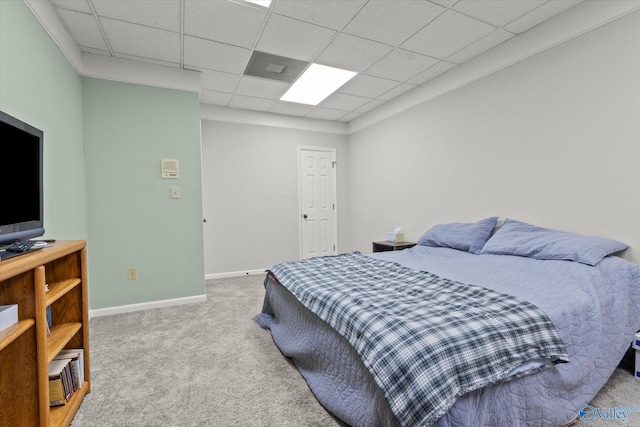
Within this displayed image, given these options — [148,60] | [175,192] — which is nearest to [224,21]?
[148,60]

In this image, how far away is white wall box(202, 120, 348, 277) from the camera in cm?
445

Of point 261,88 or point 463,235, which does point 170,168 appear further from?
point 463,235

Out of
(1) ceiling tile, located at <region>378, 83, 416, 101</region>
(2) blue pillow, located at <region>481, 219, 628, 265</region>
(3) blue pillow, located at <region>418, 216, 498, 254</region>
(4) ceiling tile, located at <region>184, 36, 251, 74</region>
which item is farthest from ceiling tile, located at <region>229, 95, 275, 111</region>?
(2) blue pillow, located at <region>481, 219, 628, 265</region>

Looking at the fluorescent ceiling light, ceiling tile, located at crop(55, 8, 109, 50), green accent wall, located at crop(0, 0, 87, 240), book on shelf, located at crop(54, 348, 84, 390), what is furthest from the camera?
the fluorescent ceiling light

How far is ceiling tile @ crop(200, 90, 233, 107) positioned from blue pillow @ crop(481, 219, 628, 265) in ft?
11.7

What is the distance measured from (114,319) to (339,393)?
2507 mm

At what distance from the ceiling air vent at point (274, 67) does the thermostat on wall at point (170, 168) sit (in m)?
1.27

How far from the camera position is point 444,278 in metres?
1.97

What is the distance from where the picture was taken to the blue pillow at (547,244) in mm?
1982

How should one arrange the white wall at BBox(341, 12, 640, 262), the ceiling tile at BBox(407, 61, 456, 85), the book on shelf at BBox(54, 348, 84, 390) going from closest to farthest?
the book on shelf at BBox(54, 348, 84, 390) < the white wall at BBox(341, 12, 640, 262) < the ceiling tile at BBox(407, 61, 456, 85)

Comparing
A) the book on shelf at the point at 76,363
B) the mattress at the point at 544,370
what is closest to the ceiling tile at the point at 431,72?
the mattress at the point at 544,370

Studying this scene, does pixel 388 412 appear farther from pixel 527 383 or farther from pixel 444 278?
pixel 444 278

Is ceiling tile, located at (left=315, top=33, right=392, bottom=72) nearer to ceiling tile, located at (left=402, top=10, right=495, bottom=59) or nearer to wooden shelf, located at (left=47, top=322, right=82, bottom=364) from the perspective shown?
ceiling tile, located at (left=402, top=10, right=495, bottom=59)

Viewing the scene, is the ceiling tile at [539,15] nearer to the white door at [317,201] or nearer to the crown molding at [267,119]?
the crown molding at [267,119]
